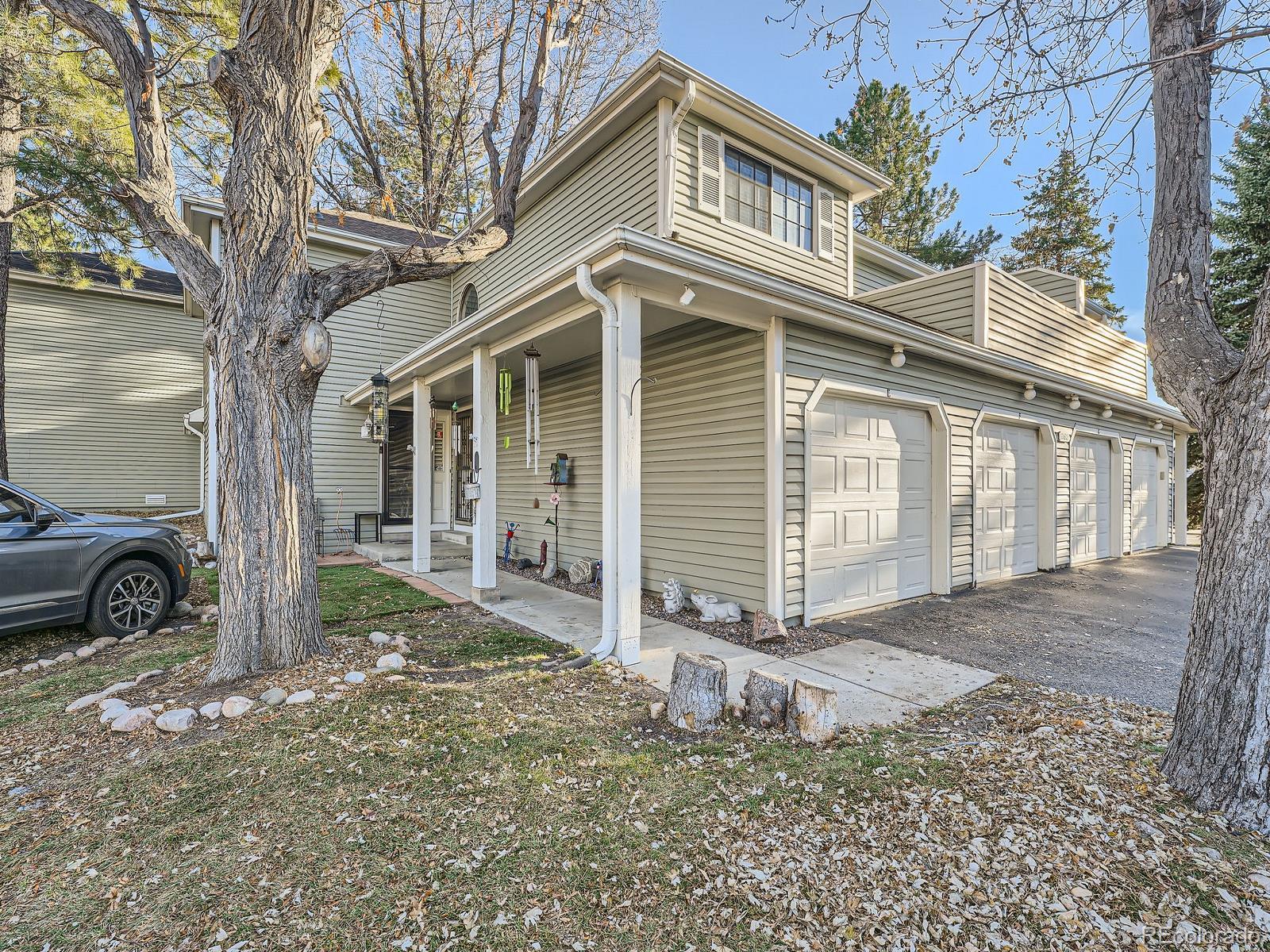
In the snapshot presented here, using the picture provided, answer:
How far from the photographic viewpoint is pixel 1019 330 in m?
8.04

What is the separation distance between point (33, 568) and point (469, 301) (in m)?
7.55

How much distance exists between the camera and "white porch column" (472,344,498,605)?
5.84 meters

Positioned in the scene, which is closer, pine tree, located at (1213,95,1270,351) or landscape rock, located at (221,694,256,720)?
landscape rock, located at (221,694,256,720)

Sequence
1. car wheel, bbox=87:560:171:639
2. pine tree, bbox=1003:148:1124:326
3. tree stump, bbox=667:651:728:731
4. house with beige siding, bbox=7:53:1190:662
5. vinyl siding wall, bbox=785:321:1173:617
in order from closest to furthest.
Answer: tree stump, bbox=667:651:728:731
car wheel, bbox=87:560:171:639
house with beige siding, bbox=7:53:1190:662
vinyl siding wall, bbox=785:321:1173:617
pine tree, bbox=1003:148:1124:326

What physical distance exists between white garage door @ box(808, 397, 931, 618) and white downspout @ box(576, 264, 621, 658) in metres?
2.08

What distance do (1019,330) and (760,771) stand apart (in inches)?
322

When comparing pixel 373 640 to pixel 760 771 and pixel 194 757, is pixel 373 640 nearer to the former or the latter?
pixel 194 757

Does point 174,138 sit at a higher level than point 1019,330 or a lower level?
higher

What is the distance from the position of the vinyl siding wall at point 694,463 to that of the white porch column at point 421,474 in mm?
1951

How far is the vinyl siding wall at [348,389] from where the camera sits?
9586 millimetres

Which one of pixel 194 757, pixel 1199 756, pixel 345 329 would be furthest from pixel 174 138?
pixel 1199 756

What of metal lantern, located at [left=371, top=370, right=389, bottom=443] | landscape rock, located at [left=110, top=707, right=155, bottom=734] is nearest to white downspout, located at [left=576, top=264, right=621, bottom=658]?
landscape rock, located at [left=110, top=707, right=155, bottom=734]

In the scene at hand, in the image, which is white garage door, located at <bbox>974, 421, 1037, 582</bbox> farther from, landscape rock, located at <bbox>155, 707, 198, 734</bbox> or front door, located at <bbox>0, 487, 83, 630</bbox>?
front door, located at <bbox>0, 487, 83, 630</bbox>

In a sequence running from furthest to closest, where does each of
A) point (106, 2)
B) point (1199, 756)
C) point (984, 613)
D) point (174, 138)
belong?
point (174, 138), point (106, 2), point (984, 613), point (1199, 756)
